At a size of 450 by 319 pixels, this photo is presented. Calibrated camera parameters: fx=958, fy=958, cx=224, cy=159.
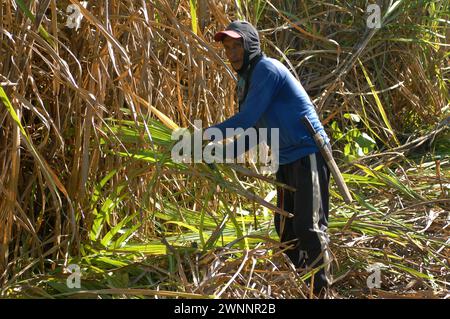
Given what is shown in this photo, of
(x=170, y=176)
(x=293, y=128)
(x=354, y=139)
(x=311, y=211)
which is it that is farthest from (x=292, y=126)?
(x=354, y=139)

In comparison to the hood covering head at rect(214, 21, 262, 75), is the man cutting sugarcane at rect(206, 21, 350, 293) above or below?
below

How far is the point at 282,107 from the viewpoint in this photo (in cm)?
348

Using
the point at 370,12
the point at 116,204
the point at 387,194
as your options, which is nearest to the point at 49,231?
the point at 116,204

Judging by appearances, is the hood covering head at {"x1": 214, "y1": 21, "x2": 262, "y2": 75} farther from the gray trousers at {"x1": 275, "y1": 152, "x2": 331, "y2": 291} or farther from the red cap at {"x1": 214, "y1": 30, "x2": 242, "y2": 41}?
the gray trousers at {"x1": 275, "y1": 152, "x2": 331, "y2": 291}

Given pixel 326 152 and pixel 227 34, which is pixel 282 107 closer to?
pixel 326 152

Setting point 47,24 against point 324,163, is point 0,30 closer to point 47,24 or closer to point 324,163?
point 47,24

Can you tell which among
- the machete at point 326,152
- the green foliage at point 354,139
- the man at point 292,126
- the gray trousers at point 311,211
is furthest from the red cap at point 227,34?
the green foliage at point 354,139

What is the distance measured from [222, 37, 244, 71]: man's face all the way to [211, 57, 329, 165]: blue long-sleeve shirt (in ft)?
0.22

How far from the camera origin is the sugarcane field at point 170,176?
10.7ft


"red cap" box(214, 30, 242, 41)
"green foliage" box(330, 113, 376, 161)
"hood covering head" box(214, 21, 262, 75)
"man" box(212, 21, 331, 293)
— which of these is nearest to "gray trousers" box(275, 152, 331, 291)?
"man" box(212, 21, 331, 293)

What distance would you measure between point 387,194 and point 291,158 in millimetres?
1207

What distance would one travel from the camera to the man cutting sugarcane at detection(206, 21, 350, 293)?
11.2ft

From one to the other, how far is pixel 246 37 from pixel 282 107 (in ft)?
0.94

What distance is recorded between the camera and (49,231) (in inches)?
147
